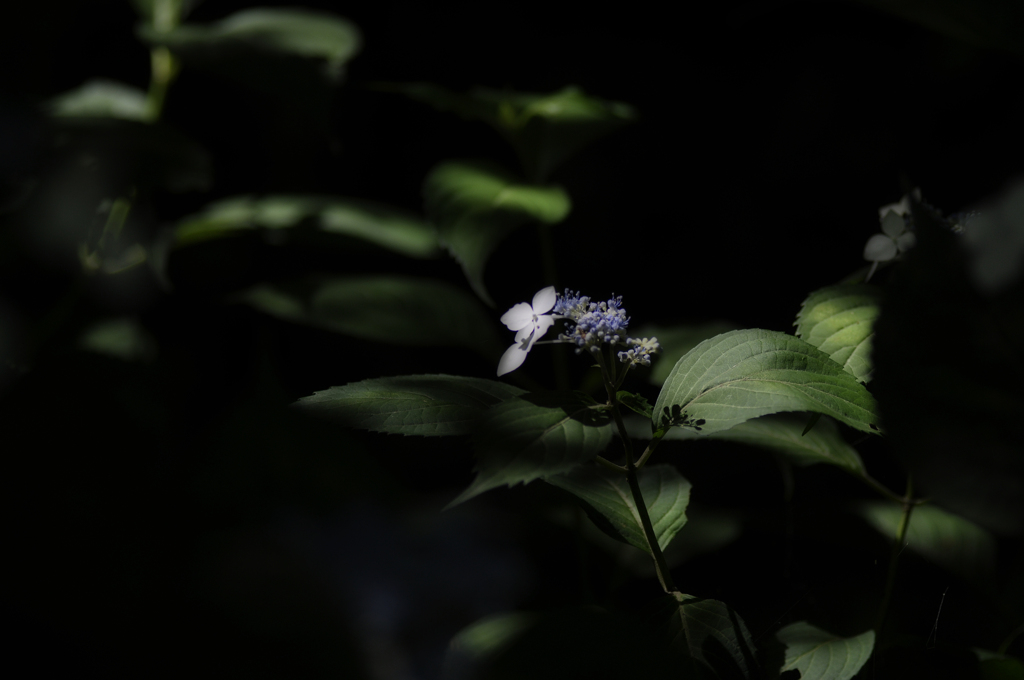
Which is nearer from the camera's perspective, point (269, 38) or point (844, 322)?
point (844, 322)

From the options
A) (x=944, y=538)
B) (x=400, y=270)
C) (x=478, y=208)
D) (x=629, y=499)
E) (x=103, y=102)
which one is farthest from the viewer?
(x=400, y=270)

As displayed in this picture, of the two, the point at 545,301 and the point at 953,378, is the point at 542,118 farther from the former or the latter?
the point at 953,378

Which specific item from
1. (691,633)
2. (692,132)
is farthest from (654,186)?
(691,633)

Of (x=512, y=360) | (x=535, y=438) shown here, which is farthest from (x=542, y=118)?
(x=535, y=438)

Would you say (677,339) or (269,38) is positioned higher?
(269,38)

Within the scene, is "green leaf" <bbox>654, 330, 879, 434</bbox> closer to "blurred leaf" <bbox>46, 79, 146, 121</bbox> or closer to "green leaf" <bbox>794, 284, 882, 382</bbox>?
"green leaf" <bbox>794, 284, 882, 382</bbox>

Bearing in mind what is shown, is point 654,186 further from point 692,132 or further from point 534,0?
point 534,0

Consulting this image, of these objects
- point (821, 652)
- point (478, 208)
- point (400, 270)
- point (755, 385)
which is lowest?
point (400, 270)
